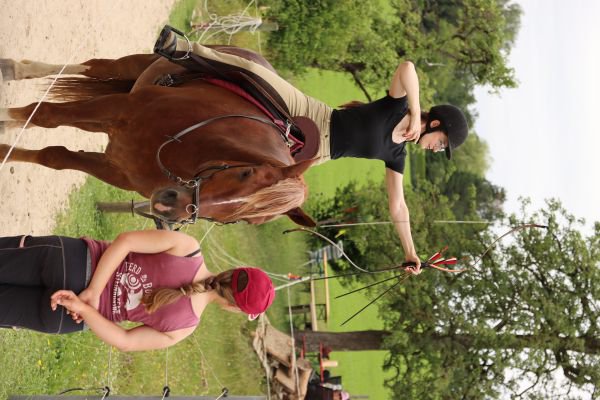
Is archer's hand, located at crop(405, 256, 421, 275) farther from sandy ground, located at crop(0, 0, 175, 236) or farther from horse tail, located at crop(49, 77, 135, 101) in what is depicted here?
sandy ground, located at crop(0, 0, 175, 236)

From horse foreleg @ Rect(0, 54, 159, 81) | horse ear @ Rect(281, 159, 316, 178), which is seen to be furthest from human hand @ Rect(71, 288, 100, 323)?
horse foreleg @ Rect(0, 54, 159, 81)

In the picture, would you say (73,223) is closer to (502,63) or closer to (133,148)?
(133,148)

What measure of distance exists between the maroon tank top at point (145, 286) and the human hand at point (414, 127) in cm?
186

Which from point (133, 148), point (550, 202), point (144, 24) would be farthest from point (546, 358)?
point (144, 24)

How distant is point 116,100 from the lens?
11.1 feet

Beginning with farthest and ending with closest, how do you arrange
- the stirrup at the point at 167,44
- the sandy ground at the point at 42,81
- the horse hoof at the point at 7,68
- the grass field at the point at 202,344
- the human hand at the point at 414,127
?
the grass field at the point at 202,344 → the sandy ground at the point at 42,81 → the horse hoof at the point at 7,68 → the human hand at the point at 414,127 → the stirrup at the point at 167,44

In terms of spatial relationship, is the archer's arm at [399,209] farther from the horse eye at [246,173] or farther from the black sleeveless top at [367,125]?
the horse eye at [246,173]

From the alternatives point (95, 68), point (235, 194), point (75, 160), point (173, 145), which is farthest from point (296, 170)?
point (95, 68)

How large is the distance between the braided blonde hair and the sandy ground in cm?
215

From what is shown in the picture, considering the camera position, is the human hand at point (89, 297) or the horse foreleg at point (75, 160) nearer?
the human hand at point (89, 297)

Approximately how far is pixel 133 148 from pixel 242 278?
1.02 metres

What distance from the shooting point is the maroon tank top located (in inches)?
117

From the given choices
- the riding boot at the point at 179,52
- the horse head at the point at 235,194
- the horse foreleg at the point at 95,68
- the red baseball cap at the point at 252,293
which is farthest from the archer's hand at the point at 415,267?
the horse foreleg at the point at 95,68

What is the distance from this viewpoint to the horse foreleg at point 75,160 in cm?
389
